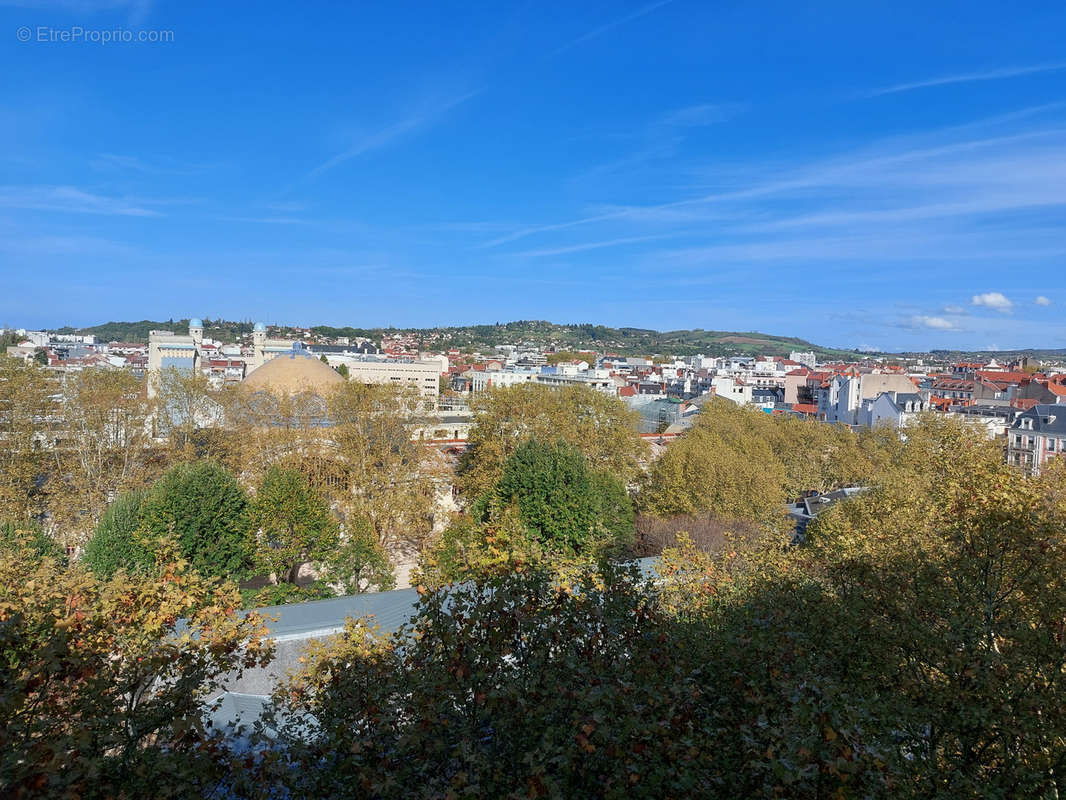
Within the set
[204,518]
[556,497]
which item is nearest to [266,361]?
[204,518]

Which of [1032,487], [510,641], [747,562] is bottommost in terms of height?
[747,562]

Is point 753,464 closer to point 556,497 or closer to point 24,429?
point 556,497

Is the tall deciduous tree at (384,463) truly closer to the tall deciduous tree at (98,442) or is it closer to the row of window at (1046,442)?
the tall deciduous tree at (98,442)

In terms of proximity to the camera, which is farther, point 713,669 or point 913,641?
point 913,641

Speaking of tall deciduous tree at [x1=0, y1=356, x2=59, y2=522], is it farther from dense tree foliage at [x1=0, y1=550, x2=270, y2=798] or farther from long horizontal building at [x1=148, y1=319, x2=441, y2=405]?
long horizontal building at [x1=148, y1=319, x2=441, y2=405]

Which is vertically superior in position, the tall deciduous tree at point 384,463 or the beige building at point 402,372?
the beige building at point 402,372

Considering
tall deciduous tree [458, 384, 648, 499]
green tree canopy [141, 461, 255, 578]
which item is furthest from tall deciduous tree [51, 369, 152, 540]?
tall deciduous tree [458, 384, 648, 499]

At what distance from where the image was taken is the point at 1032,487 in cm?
891

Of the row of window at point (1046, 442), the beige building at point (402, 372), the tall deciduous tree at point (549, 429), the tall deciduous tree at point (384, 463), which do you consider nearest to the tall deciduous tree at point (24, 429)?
the tall deciduous tree at point (384, 463)

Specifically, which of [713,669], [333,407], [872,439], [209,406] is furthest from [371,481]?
[872,439]

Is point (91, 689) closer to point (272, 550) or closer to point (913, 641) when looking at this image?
point (913, 641)

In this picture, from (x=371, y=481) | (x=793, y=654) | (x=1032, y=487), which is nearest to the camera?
(x=793, y=654)

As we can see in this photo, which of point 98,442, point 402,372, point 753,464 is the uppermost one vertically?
point 402,372

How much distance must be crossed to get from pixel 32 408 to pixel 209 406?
A: 388 inches
